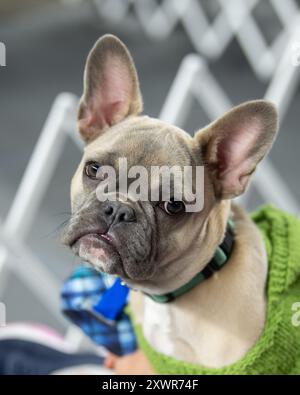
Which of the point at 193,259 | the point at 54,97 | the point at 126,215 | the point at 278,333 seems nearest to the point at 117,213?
the point at 126,215

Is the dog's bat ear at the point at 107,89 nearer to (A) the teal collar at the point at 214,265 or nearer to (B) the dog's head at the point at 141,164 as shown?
(B) the dog's head at the point at 141,164

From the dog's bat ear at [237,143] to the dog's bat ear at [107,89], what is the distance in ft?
0.28

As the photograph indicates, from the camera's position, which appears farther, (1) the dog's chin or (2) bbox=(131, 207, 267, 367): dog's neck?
(2) bbox=(131, 207, 267, 367): dog's neck

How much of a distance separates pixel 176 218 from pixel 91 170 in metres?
0.10

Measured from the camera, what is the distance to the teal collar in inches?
29.3

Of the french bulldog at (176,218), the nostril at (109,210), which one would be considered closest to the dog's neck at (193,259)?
the french bulldog at (176,218)

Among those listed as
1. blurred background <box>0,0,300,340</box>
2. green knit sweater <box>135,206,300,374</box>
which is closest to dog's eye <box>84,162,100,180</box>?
blurred background <box>0,0,300,340</box>

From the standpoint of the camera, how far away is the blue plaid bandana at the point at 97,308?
33.2 inches

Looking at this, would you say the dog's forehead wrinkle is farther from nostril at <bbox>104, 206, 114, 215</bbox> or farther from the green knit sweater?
the green knit sweater

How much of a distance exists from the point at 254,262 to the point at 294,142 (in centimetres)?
83

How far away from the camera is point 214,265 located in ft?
2.46

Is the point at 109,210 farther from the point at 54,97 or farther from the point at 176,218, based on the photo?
the point at 54,97

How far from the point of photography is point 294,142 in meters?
1.54

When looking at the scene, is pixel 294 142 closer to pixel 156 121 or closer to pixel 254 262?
pixel 254 262
